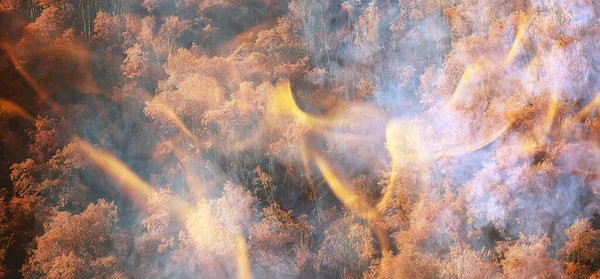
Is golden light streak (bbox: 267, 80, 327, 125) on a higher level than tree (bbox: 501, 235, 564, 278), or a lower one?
higher

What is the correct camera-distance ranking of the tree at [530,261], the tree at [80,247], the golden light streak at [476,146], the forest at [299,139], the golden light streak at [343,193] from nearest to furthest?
1. the tree at [80,247]
2. the tree at [530,261]
3. the forest at [299,139]
4. the golden light streak at [476,146]
5. the golden light streak at [343,193]

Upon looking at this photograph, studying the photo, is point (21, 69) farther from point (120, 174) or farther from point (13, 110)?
point (120, 174)

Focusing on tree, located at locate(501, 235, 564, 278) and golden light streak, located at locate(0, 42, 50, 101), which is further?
golden light streak, located at locate(0, 42, 50, 101)

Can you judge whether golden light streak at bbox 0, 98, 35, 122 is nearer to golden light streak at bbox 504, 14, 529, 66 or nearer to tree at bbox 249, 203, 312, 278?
tree at bbox 249, 203, 312, 278

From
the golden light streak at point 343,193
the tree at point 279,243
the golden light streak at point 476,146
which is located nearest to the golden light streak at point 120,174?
the tree at point 279,243

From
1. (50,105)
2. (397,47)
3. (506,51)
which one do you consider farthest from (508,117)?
(50,105)

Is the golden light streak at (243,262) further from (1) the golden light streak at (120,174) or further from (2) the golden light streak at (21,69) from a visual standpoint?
(2) the golden light streak at (21,69)

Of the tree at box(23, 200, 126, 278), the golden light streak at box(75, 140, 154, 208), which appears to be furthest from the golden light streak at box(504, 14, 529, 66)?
the tree at box(23, 200, 126, 278)
